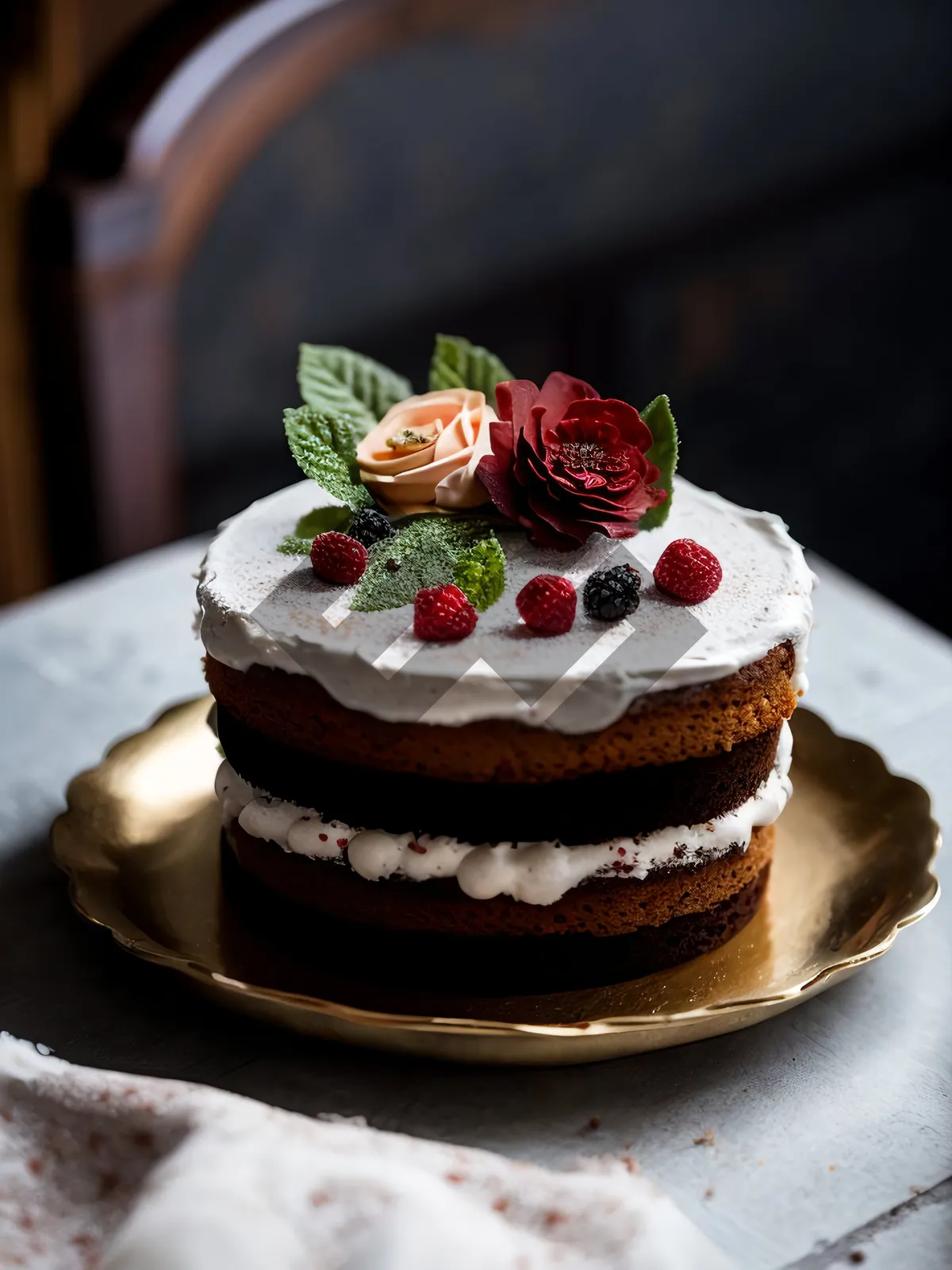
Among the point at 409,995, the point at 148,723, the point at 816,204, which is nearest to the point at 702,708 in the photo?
the point at 409,995

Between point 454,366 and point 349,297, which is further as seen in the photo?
point 349,297

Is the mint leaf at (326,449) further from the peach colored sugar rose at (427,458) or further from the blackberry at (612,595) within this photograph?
the blackberry at (612,595)

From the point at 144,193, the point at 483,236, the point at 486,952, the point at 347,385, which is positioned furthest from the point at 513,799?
the point at 483,236

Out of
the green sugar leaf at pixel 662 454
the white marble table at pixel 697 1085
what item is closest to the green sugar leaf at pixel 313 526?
the green sugar leaf at pixel 662 454

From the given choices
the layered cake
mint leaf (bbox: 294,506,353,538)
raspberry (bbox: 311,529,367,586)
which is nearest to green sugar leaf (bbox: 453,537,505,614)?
the layered cake

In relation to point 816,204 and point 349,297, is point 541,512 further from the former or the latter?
point 816,204

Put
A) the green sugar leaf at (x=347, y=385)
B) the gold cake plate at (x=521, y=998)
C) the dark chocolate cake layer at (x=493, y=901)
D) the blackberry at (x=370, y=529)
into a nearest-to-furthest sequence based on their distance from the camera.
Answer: the gold cake plate at (x=521, y=998) → the dark chocolate cake layer at (x=493, y=901) → the blackberry at (x=370, y=529) → the green sugar leaf at (x=347, y=385)
